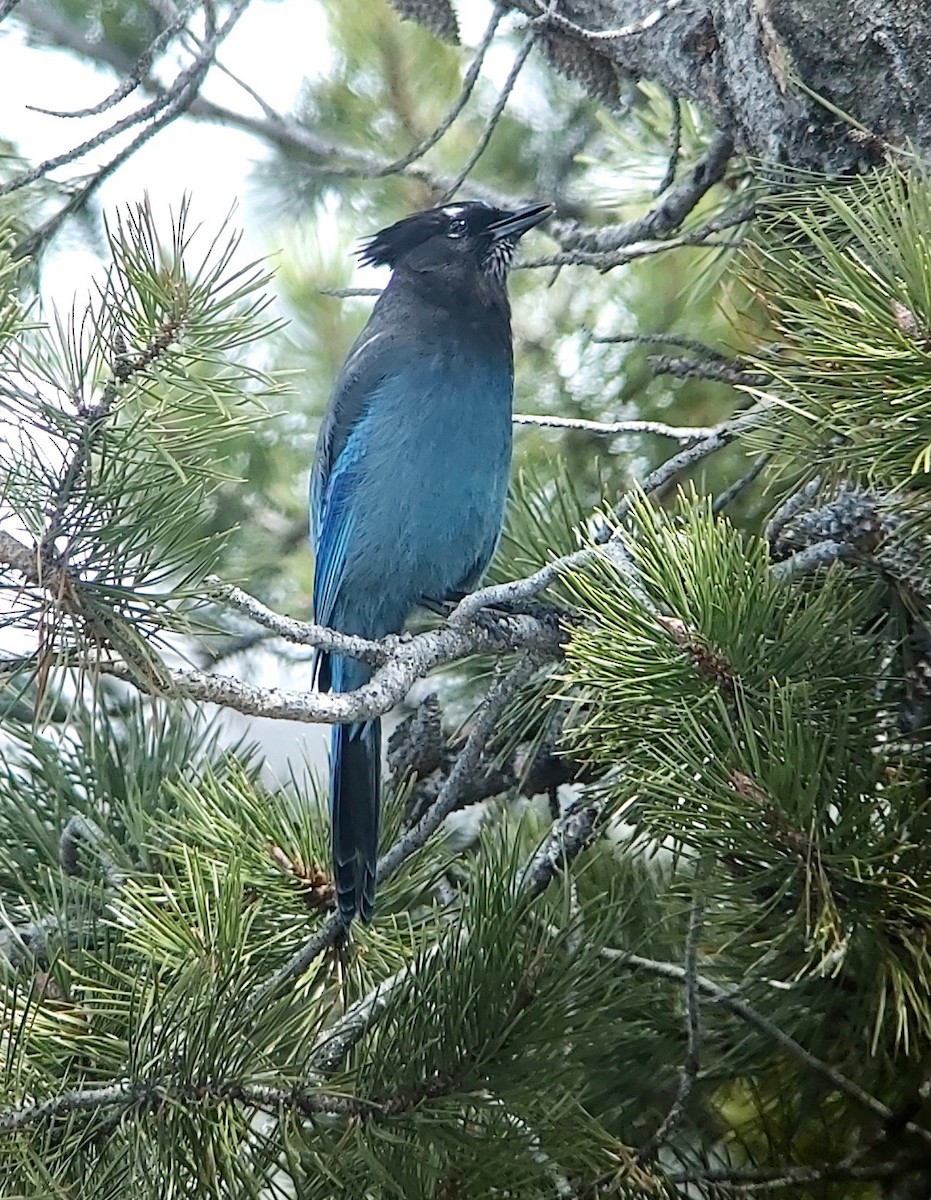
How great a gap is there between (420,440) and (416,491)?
7 cm

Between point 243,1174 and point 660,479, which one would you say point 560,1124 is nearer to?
point 243,1174

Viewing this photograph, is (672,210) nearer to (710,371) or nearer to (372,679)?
(710,371)

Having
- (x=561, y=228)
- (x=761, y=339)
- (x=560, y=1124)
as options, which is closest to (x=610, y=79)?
(x=561, y=228)

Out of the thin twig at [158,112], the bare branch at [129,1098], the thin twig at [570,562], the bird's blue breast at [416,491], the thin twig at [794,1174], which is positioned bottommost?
the thin twig at [794,1174]

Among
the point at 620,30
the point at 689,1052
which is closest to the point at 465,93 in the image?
the point at 620,30

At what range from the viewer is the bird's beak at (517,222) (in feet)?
5.88

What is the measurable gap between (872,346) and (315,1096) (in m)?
0.57

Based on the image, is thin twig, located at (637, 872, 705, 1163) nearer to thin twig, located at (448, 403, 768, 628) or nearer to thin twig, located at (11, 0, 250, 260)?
thin twig, located at (448, 403, 768, 628)

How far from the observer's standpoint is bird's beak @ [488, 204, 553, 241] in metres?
1.79

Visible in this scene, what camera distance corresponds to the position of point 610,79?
1.64m

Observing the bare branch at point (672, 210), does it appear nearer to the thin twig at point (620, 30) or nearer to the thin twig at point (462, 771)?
the thin twig at point (620, 30)

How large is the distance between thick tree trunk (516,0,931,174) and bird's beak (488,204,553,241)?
0.33 metres

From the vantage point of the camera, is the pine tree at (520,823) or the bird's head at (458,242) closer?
the pine tree at (520,823)

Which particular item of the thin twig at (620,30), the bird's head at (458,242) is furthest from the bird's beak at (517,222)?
the thin twig at (620,30)
